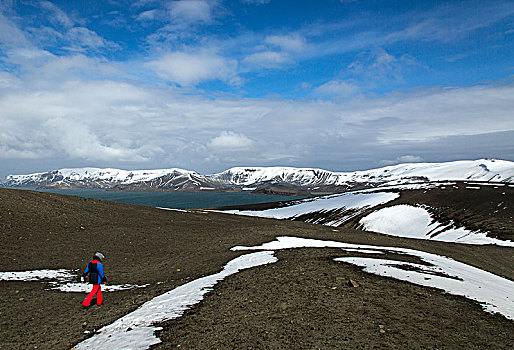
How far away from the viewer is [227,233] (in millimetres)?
32562

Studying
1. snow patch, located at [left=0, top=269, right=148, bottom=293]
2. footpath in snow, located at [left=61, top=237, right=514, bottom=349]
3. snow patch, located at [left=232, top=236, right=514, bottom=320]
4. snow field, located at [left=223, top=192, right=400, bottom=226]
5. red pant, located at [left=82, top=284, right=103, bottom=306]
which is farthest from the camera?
snow field, located at [left=223, top=192, right=400, bottom=226]

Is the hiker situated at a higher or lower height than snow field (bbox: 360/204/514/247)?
higher

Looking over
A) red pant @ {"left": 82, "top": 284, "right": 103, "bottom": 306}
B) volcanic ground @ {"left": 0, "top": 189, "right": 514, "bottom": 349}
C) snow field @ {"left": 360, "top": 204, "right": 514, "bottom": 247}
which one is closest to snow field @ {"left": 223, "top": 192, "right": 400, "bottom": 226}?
snow field @ {"left": 360, "top": 204, "right": 514, "bottom": 247}

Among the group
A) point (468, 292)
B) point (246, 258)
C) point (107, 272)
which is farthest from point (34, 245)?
point (468, 292)

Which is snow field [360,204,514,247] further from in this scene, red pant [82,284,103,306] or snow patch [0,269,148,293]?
red pant [82,284,103,306]

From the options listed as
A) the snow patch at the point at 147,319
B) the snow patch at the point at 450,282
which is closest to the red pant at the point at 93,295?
the snow patch at the point at 147,319

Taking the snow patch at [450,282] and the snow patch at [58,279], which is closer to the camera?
the snow patch at [450,282]

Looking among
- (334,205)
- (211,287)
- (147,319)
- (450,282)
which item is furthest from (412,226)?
(147,319)

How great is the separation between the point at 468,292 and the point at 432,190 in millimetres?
Result: 89265

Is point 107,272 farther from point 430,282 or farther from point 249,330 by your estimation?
point 430,282

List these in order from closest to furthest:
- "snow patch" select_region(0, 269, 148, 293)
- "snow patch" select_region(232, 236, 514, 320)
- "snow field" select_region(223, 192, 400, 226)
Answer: "snow patch" select_region(232, 236, 514, 320), "snow patch" select_region(0, 269, 148, 293), "snow field" select_region(223, 192, 400, 226)

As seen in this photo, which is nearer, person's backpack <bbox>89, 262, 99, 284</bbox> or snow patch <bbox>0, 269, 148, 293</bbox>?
person's backpack <bbox>89, 262, 99, 284</bbox>

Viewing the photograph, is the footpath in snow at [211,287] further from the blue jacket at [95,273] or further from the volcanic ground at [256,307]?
the blue jacket at [95,273]

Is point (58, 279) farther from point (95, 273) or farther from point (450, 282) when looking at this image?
point (450, 282)
